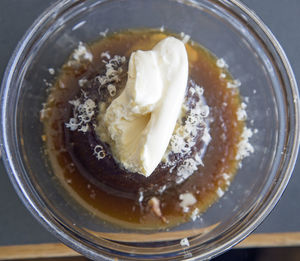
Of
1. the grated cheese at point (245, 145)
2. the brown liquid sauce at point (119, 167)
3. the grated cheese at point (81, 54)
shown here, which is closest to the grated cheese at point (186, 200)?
the brown liquid sauce at point (119, 167)

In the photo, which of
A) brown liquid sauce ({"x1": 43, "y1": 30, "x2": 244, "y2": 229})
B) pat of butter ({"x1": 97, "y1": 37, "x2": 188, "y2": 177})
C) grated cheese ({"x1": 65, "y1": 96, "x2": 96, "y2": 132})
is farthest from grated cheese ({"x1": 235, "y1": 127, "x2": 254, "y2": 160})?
grated cheese ({"x1": 65, "y1": 96, "x2": 96, "y2": 132})

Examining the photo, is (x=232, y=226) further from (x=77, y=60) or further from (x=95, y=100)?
(x=77, y=60)

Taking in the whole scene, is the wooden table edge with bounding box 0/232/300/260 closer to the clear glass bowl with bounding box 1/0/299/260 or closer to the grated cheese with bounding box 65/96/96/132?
the clear glass bowl with bounding box 1/0/299/260

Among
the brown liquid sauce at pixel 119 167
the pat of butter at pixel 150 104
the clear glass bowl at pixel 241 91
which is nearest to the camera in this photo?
the pat of butter at pixel 150 104

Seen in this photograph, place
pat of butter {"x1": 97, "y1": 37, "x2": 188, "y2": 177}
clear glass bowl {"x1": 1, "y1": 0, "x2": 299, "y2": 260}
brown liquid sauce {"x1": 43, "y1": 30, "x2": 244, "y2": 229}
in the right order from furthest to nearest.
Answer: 1. brown liquid sauce {"x1": 43, "y1": 30, "x2": 244, "y2": 229}
2. clear glass bowl {"x1": 1, "y1": 0, "x2": 299, "y2": 260}
3. pat of butter {"x1": 97, "y1": 37, "x2": 188, "y2": 177}

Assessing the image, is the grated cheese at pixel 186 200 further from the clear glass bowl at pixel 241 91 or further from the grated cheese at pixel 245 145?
the grated cheese at pixel 245 145

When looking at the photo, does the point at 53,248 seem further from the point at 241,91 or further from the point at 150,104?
the point at 241,91
